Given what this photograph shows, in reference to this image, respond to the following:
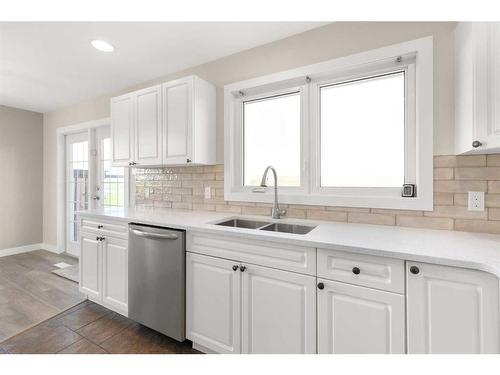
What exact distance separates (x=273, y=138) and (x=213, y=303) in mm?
1441

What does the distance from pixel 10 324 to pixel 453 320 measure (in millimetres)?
3123

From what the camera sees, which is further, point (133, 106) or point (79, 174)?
point (79, 174)

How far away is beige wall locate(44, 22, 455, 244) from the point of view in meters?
1.51

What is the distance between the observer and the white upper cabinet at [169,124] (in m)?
2.19

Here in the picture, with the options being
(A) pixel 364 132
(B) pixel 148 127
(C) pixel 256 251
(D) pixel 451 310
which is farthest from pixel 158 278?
(A) pixel 364 132

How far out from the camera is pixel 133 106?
2.54 m

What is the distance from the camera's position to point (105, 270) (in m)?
2.17

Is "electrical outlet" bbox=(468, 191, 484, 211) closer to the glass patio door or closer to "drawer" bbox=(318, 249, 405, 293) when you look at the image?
"drawer" bbox=(318, 249, 405, 293)

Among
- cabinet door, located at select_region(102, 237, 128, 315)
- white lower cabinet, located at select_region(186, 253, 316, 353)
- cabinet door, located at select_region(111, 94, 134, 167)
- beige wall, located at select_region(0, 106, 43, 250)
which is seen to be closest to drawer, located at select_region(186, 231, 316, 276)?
white lower cabinet, located at select_region(186, 253, 316, 353)

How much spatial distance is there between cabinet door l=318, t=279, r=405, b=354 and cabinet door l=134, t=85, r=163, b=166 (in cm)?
191

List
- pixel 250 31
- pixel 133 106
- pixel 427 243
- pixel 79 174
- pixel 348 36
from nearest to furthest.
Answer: pixel 427 243, pixel 348 36, pixel 250 31, pixel 133 106, pixel 79 174

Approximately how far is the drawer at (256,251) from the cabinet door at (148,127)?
43.4 inches
